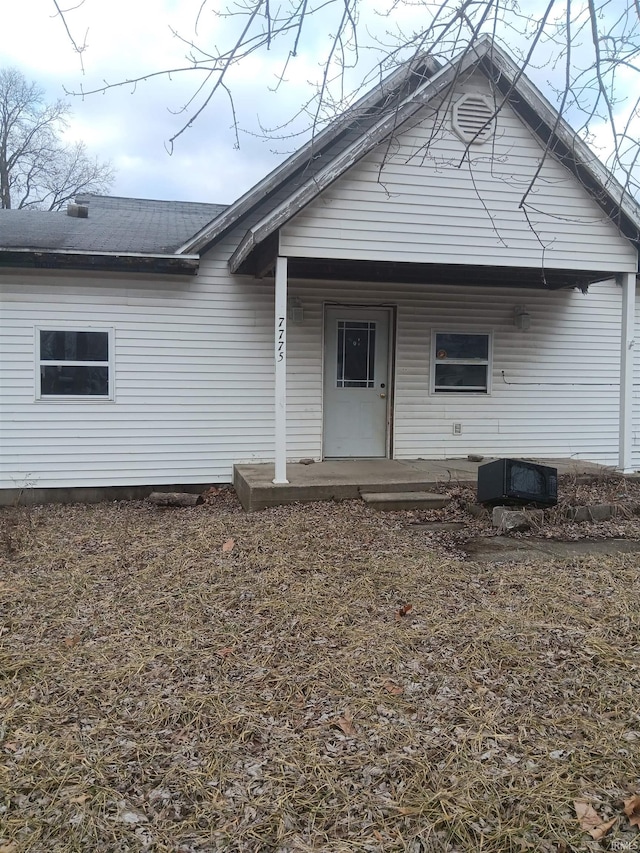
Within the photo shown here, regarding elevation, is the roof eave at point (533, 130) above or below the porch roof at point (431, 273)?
above

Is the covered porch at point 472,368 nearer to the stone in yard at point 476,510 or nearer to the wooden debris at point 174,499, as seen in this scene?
the wooden debris at point 174,499

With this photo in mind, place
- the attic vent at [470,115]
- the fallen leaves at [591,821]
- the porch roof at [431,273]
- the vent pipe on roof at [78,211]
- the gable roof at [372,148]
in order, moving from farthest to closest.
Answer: the vent pipe on roof at [78,211] < the porch roof at [431,273] < the attic vent at [470,115] < the gable roof at [372,148] < the fallen leaves at [591,821]

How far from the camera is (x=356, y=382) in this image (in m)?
8.77

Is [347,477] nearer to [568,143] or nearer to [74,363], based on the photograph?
[74,363]

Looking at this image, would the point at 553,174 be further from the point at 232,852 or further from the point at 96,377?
the point at 232,852

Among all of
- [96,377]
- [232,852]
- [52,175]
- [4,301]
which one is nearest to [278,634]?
[232,852]

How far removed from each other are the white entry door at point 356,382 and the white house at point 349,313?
1.2 inches

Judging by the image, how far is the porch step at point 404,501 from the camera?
21.7ft

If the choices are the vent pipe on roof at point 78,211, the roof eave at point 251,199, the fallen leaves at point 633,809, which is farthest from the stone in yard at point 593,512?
the vent pipe on roof at point 78,211

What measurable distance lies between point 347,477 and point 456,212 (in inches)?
132

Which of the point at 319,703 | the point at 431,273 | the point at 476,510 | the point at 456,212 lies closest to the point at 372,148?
the point at 456,212

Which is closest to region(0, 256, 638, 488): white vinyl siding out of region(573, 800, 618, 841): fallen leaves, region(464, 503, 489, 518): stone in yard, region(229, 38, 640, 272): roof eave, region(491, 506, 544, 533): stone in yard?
region(229, 38, 640, 272): roof eave

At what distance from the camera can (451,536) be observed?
565 cm

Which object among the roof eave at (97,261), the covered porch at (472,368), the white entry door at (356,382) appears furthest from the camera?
the white entry door at (356,382)
